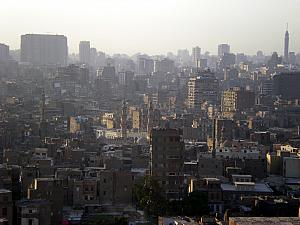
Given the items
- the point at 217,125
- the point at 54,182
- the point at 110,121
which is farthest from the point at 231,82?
the point at 54,182

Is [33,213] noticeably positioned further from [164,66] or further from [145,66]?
[145,66]

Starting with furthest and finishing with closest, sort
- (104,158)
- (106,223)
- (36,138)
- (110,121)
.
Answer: (110,121)
(36,138)
(104,158)
(106,223)

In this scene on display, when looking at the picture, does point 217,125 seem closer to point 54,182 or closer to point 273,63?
point 54,182

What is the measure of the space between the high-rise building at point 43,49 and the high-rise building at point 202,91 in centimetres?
2886

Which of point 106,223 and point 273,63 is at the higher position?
point 273,63

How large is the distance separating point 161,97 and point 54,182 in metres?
33.6

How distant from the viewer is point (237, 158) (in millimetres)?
20156

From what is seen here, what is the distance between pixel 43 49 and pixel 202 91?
33581 mm

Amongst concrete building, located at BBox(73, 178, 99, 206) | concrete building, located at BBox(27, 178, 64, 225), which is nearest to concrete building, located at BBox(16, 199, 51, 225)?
concrete building, located at BBox(27, 178, 64, 225)

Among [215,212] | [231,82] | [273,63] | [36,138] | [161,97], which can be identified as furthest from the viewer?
[273,63]

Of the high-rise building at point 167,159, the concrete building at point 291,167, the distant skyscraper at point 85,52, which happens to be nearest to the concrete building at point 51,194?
the high-rise building at point 167,159

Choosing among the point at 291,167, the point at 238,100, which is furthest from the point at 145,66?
the point at 291,167

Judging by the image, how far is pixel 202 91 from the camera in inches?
1737

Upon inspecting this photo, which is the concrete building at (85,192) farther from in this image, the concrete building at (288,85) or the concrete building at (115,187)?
the concrete building at (288,85)
